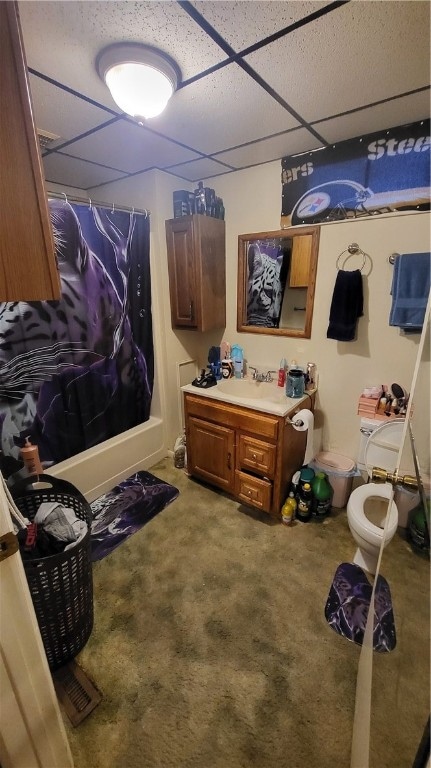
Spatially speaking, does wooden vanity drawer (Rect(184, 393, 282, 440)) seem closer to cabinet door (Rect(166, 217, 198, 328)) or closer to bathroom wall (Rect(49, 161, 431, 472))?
bathroom wall (Rect(49, 161, 431, 472))

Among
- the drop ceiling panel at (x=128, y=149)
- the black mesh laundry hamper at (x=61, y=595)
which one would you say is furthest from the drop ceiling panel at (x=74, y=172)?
the black mesh laundry hamper at (x=61, y=595)

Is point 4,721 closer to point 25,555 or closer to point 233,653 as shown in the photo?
point 25,555

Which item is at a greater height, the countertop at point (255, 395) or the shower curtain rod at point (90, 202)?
the shower curtain rod at point (90, 202)

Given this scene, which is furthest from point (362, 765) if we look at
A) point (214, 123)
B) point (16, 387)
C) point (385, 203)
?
point (214, 123)

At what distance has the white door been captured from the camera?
730 mm

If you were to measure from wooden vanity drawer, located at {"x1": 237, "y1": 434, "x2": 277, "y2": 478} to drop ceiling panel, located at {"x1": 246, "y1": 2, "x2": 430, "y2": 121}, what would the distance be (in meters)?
1.73

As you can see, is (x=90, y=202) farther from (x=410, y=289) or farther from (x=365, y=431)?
(x=365, y=431)

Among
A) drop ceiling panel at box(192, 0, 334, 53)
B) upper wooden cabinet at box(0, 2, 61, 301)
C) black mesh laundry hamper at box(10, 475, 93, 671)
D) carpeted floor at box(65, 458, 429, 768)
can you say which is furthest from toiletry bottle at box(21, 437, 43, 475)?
drop ceiling panel at box(192, 0, 334, 53)

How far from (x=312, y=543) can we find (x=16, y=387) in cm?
203

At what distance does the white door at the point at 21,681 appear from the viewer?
0.73m

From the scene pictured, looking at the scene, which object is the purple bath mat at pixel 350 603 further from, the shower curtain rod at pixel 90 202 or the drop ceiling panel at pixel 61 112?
the shower curtain rod at pixel 90 202

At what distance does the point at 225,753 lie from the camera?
1055mm

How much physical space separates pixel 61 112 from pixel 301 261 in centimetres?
152

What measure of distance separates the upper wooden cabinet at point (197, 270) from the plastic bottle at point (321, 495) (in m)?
1.38
